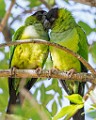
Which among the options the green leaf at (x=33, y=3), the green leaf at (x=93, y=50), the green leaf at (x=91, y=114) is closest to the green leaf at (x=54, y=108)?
the green leaf at (x=93, y=50)

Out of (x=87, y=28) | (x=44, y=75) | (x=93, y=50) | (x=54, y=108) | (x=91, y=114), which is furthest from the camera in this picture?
(x=87, y=28)

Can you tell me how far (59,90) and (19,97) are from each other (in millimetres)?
438

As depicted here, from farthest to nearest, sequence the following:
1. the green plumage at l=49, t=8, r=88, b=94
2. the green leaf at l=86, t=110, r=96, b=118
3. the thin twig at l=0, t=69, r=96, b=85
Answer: the green plumage at l=49, t=8, r=88, b=94 < the thin twig at l=0, t=69, r=96, b=85 < the green leaf at l=86, t=110, r=96, b=118

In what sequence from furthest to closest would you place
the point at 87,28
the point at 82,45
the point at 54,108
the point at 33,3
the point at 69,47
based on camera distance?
1. the point at 33,3
2. the point at 87,28
3. the point at 82,45
4. the point at 69,47
5. the point at 54,108

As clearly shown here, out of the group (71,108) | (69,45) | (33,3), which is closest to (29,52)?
(69,45)

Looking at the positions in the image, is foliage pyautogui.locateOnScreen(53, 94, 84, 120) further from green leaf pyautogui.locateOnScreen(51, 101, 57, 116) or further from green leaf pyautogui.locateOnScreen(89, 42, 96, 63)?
green leaf pyautogui.locateOnScreen(89, 42, 96, 63)

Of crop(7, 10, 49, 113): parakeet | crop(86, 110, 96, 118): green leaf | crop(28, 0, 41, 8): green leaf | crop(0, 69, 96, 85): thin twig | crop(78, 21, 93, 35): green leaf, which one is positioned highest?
crop(28, 0, 41, 8): green leaf

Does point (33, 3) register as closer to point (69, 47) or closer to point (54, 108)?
point (69, 47)

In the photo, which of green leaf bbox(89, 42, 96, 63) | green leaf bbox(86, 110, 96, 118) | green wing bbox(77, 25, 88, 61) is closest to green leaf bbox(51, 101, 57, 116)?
green wing bbox(77, 25, 88, 61)

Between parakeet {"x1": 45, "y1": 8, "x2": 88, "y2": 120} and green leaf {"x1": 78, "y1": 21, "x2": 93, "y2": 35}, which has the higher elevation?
green leaf {"x1": 78, "y1": 21, "x2": 93, "y2": 35}

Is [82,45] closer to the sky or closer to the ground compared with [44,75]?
closer to the sky

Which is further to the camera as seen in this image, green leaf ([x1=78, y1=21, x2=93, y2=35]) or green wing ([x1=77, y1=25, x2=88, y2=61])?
green leaf ([x1=78, y1=21, x2=93, y2=35])

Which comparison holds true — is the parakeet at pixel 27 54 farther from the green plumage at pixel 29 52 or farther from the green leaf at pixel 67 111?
the green leaf at pixel 67 111

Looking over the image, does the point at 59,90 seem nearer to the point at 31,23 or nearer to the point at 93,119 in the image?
the point at 31,23
